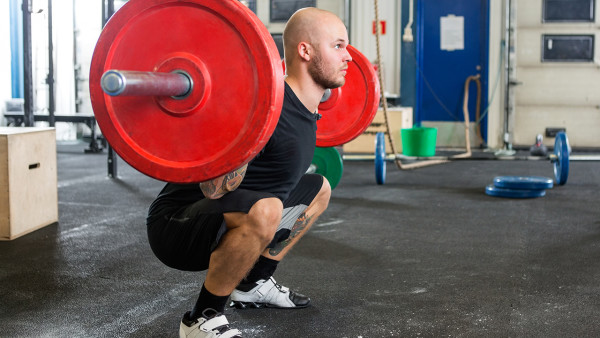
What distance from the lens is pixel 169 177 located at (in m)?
1.24

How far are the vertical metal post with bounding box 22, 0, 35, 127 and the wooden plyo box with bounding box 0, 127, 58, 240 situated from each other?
42 centimetres

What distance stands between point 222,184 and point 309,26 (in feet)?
1.43

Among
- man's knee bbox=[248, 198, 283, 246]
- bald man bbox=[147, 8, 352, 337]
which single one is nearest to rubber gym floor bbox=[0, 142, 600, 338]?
bald man bbox=[147, 8, 352, 337]

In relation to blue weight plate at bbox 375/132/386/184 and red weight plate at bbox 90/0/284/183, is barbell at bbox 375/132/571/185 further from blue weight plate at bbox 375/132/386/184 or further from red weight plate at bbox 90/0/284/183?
red weight plate at bbox 90/0/284/183

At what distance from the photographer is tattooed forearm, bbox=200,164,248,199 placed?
1447mm

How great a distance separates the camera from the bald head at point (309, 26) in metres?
1.54

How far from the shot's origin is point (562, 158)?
4.20 meters

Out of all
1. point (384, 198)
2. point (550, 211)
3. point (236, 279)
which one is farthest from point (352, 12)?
point (236, 279)

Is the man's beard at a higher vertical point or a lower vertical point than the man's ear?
lower

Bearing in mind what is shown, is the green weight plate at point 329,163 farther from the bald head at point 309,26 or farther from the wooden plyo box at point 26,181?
the bald head at point 309,26

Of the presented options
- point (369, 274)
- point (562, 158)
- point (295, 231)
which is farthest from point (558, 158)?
point (295, 231)

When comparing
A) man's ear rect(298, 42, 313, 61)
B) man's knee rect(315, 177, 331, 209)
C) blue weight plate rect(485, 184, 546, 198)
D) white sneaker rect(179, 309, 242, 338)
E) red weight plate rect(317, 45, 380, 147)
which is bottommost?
white sneaker rect(179, 309, 242, 338)

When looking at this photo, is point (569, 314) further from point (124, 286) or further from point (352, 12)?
point (352, 12)

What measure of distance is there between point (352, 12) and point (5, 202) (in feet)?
17.2
